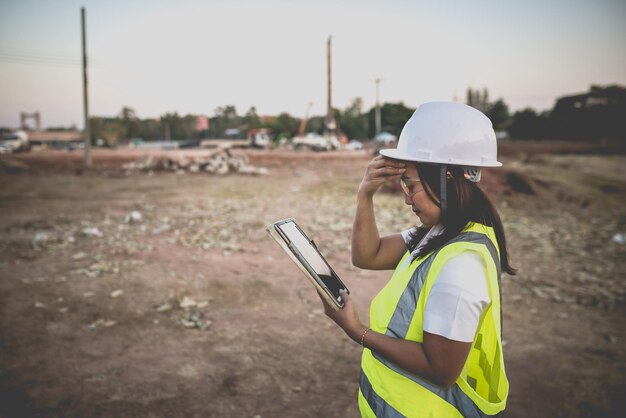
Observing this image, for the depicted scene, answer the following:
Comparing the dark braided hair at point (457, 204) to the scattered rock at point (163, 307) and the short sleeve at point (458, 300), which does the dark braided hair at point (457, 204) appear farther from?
the scattered rock at point (163, 307)

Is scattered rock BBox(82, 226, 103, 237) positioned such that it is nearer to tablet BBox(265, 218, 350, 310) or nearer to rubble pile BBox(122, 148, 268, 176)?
tablet BBox(265, 218, 350, 310)

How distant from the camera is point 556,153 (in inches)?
1150

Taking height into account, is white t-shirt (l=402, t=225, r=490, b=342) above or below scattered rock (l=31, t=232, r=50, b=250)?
above

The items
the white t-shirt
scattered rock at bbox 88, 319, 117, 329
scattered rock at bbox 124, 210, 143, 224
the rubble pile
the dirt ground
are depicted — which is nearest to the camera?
the white t-shirt

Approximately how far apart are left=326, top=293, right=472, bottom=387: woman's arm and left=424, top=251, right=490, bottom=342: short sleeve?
0.11 feet

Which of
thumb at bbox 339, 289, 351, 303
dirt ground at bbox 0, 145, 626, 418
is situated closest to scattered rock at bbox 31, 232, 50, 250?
dirt ground at bbox 0, 145, 626, 418

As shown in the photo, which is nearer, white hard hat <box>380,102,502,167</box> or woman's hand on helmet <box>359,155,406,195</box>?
white hard hat <box>380,102,502,167</box>

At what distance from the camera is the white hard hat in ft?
4.24

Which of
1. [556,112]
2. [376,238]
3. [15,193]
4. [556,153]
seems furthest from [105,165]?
[556,112]

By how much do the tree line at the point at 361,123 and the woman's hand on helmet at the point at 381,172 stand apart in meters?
34.0

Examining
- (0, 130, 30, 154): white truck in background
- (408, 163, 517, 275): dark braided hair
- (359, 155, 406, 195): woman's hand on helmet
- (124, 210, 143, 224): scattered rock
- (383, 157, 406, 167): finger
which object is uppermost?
(0, 130, 30, 154): white truck in background

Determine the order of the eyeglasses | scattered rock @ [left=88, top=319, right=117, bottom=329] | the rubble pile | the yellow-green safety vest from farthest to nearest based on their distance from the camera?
the rubble pile → scattered rock @ [left=88, top=319, right=117, bottom=329] → the eyeglasses → the yellow-green safety vest

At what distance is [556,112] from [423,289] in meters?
49.0

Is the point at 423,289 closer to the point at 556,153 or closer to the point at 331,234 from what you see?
the point at 331,234
